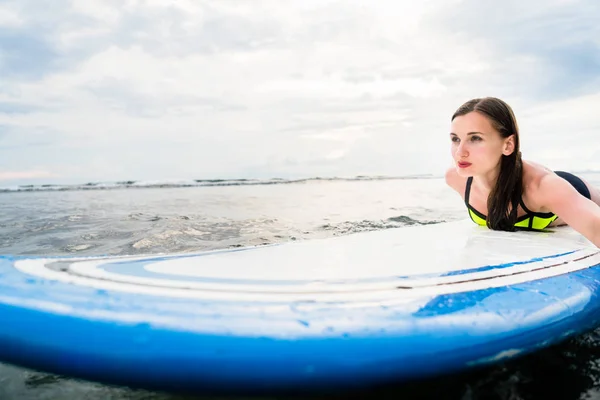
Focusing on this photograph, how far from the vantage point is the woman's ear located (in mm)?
2877

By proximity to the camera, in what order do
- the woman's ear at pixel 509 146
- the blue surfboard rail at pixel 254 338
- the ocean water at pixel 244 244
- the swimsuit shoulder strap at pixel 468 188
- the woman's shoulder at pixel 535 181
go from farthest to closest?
the swimsuit shoulder strap at pixel 468 188 → the woman's ear at pixel 509 146 → the woman's shoulder at pixel 535 181 → the ocean water at pixel 244 244 → the blue surfboard rail at pixel 254 338

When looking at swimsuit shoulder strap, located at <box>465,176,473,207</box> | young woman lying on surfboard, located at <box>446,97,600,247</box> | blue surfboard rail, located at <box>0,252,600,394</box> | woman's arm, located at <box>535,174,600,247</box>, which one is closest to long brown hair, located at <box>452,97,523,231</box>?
young woman lying on surfboard, located at <box>446,97,600,247</box>

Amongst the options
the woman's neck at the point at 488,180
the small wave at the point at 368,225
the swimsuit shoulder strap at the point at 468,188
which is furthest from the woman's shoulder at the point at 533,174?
the small wave at the point at 368,225

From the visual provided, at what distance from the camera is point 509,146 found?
2.89 meters

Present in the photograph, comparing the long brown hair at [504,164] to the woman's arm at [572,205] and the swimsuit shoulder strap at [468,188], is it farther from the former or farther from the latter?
the swimsuit shoulder strap at [468,188]

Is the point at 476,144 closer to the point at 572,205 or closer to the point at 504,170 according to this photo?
the point at 504,170

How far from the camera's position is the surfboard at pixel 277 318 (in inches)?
46.1

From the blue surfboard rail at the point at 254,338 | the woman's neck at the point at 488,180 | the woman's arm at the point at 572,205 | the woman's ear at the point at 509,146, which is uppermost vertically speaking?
the woman's ear at the point at 509,146

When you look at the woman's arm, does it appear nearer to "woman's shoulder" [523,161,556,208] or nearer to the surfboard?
"woman's shoulder" [523,161,556,208]

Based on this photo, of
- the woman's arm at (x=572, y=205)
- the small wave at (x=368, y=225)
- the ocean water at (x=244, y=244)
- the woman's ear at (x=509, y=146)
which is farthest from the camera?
the small wave at (x=368, y=225)

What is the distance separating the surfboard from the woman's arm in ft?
1.77

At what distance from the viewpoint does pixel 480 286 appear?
1679 millimetres

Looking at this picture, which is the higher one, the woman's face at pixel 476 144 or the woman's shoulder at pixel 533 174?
the woman's face at pixel 476 144

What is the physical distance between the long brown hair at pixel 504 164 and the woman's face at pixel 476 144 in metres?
0.04
